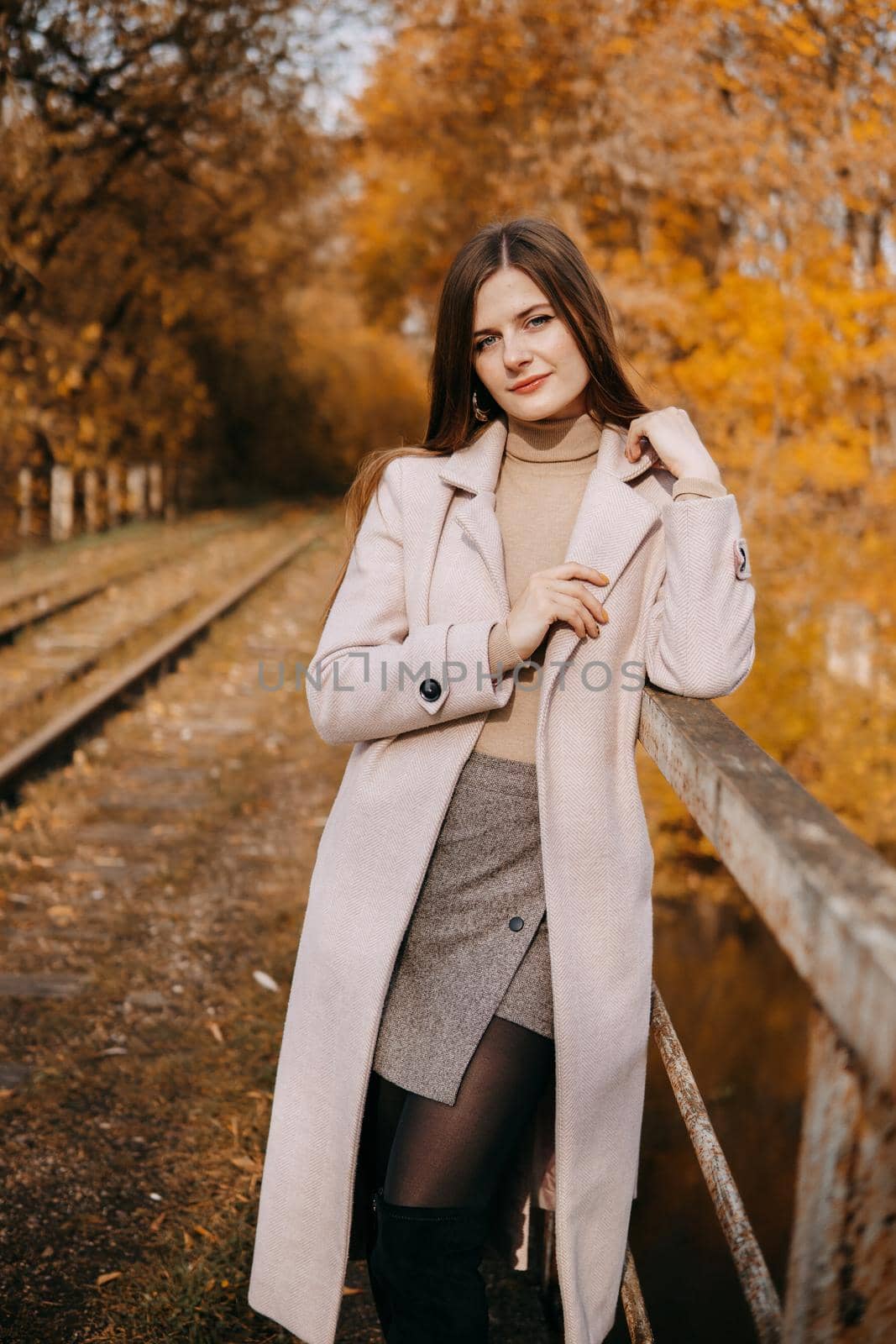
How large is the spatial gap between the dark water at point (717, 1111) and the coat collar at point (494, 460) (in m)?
2.46

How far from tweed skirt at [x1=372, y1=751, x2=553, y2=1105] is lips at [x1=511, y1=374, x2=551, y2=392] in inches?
26.3

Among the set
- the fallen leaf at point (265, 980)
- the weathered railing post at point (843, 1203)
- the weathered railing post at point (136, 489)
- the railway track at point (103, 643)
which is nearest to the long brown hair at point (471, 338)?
the weathered railing post at point (843, 1203)

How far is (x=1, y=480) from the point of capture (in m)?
15.6

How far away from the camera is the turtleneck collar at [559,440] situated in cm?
221

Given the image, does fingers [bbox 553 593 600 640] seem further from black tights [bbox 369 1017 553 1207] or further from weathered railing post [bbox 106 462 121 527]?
weathered railing post [bbox 106 462 121 527]

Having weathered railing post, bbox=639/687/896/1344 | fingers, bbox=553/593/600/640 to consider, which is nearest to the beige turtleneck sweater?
fingers, bbox=553/593/600/640

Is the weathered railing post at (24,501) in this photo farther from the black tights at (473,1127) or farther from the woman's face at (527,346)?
the black tights at (473,1127)

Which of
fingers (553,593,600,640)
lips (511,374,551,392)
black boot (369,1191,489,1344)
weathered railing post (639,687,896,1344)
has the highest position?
lips (511,374,551,392)

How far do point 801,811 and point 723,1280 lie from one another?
6052 millimetres

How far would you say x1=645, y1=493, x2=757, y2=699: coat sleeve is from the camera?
1.87 metres

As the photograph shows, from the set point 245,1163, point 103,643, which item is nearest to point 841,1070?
point 245,1163

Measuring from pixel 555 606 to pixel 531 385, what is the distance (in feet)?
1.62

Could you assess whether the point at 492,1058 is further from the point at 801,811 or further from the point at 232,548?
the point at 232,548

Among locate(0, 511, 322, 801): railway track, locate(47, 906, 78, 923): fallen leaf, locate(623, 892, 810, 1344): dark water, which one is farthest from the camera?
locate(0, 511, 322, 801): railway track
